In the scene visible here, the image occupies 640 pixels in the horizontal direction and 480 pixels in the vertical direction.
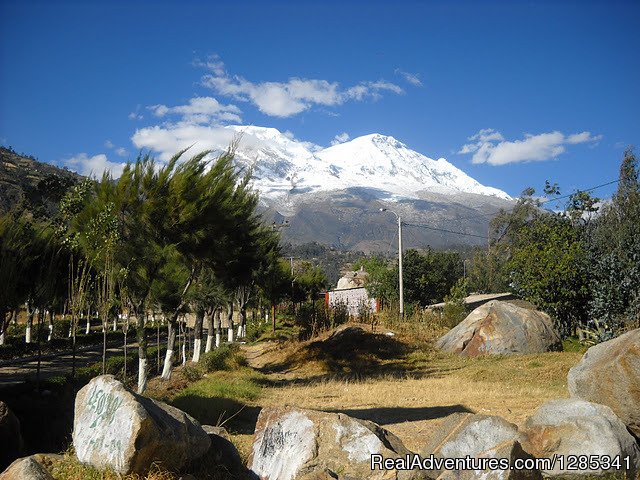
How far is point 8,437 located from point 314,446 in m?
4.76

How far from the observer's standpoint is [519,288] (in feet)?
84.5

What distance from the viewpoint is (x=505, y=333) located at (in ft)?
73.9

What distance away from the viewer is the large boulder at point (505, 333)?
72.2ft

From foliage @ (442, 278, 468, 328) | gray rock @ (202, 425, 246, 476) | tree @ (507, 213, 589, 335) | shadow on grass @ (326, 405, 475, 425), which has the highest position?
tree @ (507, 213, 589, 335)

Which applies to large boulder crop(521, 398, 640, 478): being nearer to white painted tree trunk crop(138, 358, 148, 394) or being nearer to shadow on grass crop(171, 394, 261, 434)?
shadow on grass crop(171, 394, 261, 434)

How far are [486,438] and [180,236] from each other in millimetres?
11437

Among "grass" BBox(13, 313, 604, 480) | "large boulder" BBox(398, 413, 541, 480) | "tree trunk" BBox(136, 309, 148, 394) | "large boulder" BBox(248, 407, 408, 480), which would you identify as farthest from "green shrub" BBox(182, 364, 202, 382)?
"large boulder" BBox(398, 413, 541, 480)

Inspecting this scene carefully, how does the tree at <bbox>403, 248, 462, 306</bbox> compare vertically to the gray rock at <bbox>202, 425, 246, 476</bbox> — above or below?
above

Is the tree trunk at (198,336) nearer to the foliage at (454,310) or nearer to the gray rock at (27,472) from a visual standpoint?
the foliage at (454,310)

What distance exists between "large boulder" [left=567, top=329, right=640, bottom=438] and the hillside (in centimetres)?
1829

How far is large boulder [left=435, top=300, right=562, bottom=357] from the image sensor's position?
22016mm

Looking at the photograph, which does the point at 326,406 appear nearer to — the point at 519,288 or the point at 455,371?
the point at 455,371

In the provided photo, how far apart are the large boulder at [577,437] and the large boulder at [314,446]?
200 cm

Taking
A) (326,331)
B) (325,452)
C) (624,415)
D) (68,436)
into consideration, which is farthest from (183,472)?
(326,331)
